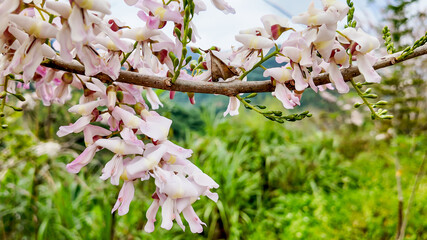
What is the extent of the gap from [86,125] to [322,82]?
0.91ft

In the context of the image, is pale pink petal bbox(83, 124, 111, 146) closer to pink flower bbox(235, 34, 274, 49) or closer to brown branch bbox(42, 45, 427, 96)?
brown branch bbox(42, 45, 427, 96)

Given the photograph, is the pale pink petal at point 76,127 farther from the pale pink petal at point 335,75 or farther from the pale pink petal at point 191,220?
the pale pink petal at point 335,75

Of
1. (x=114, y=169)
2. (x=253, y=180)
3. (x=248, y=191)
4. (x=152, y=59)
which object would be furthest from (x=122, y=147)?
(x=253, y=180)

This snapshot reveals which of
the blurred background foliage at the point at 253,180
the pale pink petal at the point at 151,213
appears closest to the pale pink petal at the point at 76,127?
the pale pink petal at the point at 151,213

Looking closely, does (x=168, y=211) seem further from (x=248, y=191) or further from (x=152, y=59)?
(x=248, y=191)

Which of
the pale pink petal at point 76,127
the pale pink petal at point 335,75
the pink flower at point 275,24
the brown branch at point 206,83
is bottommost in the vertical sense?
the pale pink petal at point 76,127

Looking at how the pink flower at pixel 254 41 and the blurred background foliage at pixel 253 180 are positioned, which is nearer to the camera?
the pink flower at pixel 254 41

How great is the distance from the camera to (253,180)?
2.66 m

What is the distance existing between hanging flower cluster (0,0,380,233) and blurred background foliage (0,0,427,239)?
76cm

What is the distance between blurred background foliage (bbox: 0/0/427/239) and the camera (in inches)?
73.4

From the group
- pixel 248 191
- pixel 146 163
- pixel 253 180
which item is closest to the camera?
pixel 146 163

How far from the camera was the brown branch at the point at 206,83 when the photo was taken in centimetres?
40

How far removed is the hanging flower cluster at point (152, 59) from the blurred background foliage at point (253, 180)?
0.76 metres

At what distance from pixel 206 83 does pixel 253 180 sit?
2.32 m
